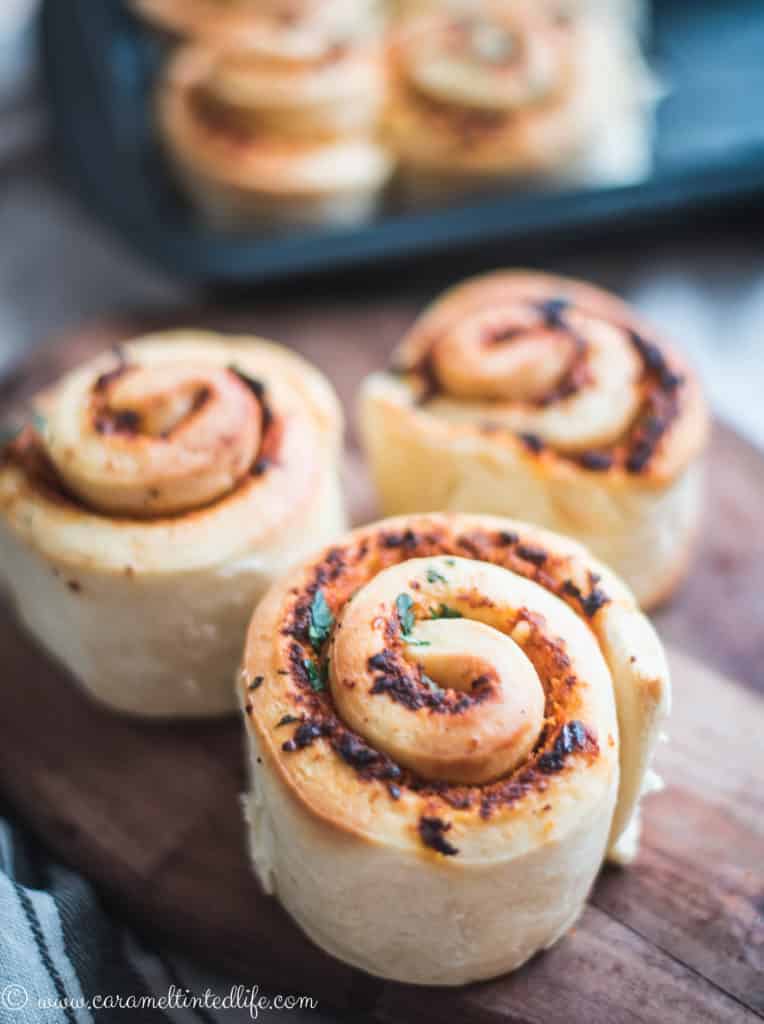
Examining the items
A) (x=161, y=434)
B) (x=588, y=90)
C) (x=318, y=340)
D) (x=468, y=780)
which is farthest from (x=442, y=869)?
(x=588, y=90)

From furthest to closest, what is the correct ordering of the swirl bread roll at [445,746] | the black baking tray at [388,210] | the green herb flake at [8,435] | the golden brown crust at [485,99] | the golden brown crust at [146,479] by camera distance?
the golden brown crust at [485,99], the black baking tray at [388,210], the green herb flake at [8,435], the golden brown crust at [146,479], the swirl bread roll at [445,746]

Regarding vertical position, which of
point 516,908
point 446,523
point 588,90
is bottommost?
Result: point 516,908

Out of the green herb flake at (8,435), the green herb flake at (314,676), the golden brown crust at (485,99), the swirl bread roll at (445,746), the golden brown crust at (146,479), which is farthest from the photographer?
the golden brown crust at (485,99)

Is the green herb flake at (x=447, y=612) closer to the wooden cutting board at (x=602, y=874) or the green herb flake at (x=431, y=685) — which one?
the green herb flake at (x=431, y=685)

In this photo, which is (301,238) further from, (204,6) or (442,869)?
(442,869)

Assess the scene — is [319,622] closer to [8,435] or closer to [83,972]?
[83,972]

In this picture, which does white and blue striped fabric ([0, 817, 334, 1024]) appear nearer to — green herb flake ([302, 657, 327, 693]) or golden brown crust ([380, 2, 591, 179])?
green herb flake ([302, 657, 327, 693])

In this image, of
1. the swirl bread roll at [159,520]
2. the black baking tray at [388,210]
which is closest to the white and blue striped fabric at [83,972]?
the swirl bread roll at [159,520]
